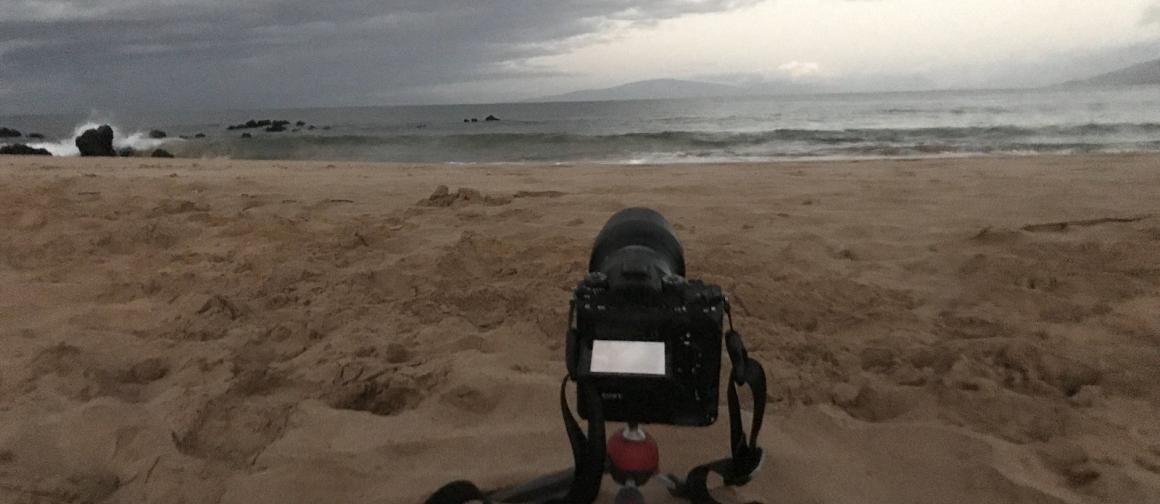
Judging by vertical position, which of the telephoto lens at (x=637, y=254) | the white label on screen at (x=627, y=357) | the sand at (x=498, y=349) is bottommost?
the sand at (x=498, y=349)

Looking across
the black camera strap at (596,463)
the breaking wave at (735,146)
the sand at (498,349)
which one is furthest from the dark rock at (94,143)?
the black camera strap at (596,463)

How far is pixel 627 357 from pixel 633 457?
0.65ft

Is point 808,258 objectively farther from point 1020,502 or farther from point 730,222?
point 1020,502

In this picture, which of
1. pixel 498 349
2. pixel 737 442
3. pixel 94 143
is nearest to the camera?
pixel 737 442

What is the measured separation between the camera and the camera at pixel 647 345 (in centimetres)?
112

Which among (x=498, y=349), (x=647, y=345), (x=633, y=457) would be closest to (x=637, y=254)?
(x=647, y=345)

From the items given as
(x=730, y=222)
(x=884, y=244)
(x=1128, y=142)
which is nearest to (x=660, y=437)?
(x=884, y=244)

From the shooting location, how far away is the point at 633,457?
1.19 meters

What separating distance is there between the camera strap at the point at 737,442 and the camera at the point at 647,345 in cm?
8

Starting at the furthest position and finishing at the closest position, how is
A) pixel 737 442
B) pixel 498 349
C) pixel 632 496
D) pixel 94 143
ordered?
1. pixel 94 143
2. pixel 498 349
3. pixel 737 442
4. pixel 632 496

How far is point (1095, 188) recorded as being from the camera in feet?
15.5

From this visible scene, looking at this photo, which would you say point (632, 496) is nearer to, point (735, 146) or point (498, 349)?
point (498, 349)

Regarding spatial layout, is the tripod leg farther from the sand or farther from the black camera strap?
the sand

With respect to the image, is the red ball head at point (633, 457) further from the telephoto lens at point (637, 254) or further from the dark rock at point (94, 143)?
the dark rock at point (94, 143)
